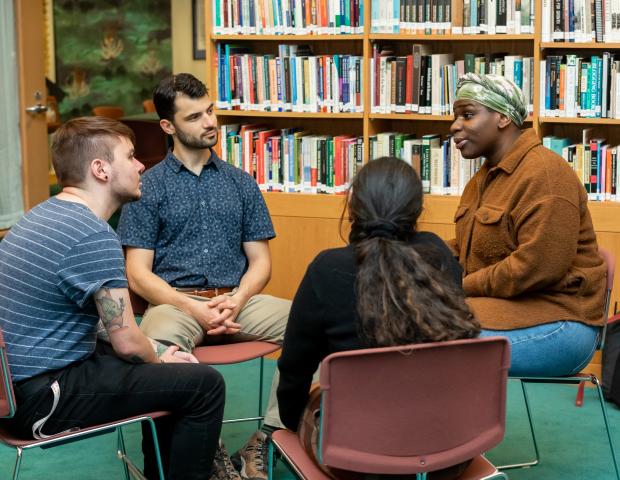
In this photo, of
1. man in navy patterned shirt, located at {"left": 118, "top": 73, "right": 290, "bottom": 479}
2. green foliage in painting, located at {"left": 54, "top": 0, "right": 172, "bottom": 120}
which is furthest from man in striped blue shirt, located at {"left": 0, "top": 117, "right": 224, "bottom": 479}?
green foliage in painting, located at {"left": 54, "top": 0, "right": 172, "bottom": 120}

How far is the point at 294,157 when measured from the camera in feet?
14.4

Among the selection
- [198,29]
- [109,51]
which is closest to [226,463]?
[109,51]

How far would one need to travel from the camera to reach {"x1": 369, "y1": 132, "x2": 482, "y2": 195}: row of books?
4.15 metres

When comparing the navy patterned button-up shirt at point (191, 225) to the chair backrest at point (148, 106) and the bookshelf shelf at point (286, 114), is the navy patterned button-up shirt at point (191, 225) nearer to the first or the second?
the bookshelf shelf at point (286, 114)

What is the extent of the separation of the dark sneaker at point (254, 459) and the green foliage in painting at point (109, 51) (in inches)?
280

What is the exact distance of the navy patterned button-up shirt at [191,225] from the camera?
324cm

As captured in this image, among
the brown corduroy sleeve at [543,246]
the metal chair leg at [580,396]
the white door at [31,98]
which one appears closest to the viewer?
the brown corduroy sleeve at [543,246]

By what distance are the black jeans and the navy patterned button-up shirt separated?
70 centimetres

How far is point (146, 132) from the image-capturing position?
7.81 metres

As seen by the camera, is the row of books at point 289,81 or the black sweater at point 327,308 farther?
the row of books at point 289,81

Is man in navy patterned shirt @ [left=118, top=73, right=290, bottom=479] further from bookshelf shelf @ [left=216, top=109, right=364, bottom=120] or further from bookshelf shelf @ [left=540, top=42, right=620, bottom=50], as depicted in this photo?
bookshelf shelf @ [left=540, top=42, right=620, bottom=50]

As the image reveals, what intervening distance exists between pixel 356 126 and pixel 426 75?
52cm

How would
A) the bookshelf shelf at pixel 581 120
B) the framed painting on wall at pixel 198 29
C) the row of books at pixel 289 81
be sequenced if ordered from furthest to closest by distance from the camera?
the framed painting on wall at pixel 198 29, the row of books at pixel 289 81, the bookshelf shelf at pixel 581 120

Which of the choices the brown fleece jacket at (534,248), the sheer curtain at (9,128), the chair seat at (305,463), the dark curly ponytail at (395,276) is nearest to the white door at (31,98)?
the sheer curtain at (9,128)
